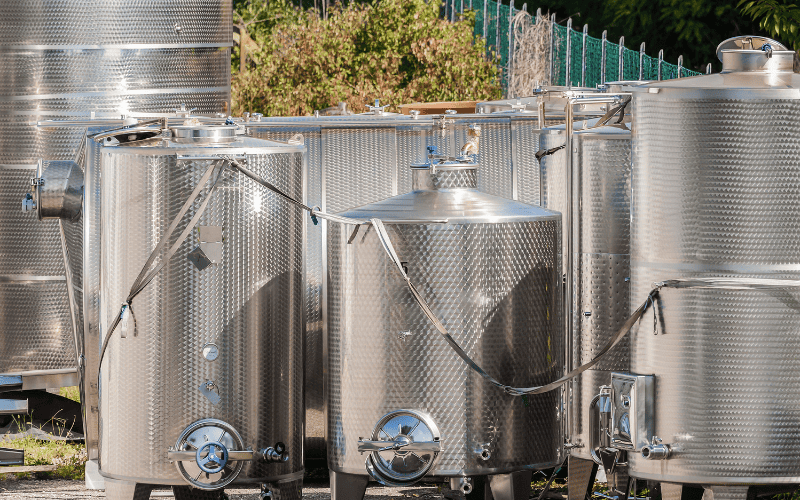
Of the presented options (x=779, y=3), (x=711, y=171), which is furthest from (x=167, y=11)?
(x=779, y=3)

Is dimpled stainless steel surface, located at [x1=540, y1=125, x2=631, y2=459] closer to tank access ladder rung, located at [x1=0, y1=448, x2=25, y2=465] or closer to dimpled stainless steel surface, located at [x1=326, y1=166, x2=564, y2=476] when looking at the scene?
dimpled stainless steel surface, located at [x1=326, y1=166, x2=564, y2=476]

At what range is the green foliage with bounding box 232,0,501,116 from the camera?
1323 cm

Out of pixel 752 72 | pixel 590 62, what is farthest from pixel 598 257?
pixel 590 62

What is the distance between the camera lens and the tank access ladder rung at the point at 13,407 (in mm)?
8867

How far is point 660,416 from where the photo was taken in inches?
212

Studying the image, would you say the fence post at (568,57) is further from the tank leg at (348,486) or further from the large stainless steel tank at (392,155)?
the tank leg at (348,486)

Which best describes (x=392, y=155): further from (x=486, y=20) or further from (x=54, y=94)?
(x=486, y=20)

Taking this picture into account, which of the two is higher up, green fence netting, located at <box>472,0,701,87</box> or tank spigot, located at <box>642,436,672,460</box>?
green fence netting, located at <box>472,0,701,87</box>

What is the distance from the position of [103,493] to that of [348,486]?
2422mm

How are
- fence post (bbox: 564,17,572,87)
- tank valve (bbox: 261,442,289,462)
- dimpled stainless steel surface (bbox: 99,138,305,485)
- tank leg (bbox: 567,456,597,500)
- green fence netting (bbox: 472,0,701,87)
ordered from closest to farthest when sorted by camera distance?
1. dimpled stainless steel surface (bbox: 99,138,305,485)
2. tank valve (bbox: 261,442,289,462)
3. tank leg (bbox: 567,456,597,500)
4. fence post (bbox: 564,17,572,87)
5. green fence netting (bbox: 472,0,701,87)

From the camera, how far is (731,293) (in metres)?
5.21

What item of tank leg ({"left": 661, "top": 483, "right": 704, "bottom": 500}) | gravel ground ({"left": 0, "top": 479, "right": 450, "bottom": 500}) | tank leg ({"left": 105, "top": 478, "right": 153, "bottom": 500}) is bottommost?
gravel ground ({"left": 0, "top": 479, "right": 450, "bottom": 500})

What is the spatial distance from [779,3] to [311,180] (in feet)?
38.1

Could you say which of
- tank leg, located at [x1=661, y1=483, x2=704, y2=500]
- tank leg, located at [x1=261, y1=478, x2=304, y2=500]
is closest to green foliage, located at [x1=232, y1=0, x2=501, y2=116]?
tank leg, located at [x1=261, y1=478, x2=304, y2=500]
